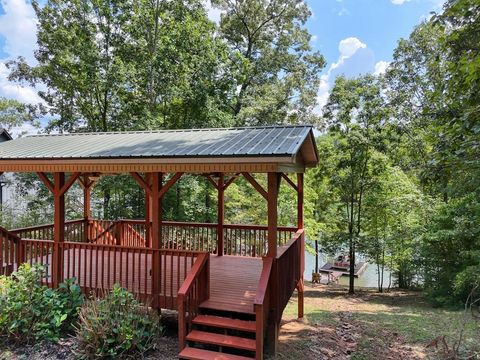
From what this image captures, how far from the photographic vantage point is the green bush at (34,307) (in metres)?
5.85

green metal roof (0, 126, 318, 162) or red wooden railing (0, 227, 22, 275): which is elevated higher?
green metal roof (0, 126, 318, 162)

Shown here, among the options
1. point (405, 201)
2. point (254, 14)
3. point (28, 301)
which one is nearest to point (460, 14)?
point (28, 301)

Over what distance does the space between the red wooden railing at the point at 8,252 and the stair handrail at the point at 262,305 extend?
552cm

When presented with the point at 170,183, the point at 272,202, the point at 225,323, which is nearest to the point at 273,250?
the point at 272,202

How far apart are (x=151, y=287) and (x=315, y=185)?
→ 11.3m

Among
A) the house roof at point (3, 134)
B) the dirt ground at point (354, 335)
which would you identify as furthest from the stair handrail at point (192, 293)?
the house roof at point (3, 134)

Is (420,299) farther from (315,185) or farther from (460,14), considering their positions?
(460,14)

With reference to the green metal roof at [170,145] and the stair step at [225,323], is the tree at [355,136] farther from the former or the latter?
the stair step at [225,323]

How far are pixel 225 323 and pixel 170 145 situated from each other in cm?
355

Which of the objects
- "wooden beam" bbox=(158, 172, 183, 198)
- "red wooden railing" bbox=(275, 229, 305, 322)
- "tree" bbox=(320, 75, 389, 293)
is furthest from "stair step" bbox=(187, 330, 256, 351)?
"tree" bbox=(320, 75, 389, 293)

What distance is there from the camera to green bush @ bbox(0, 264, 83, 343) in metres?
5.85

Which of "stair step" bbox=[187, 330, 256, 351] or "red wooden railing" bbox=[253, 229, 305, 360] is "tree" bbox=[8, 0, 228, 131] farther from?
"stair step" bbox=[187, 330, 256, 351]

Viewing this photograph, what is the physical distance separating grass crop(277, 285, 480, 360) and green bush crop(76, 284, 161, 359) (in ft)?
7.70

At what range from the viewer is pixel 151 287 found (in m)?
6.58
